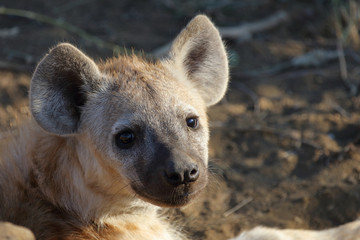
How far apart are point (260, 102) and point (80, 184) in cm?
229

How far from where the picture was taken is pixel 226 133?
12.8ft

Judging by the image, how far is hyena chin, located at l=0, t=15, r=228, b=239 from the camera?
2.17m

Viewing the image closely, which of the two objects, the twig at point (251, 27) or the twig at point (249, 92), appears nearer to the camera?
the twig at point (249, 92)

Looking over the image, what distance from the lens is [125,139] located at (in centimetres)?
225

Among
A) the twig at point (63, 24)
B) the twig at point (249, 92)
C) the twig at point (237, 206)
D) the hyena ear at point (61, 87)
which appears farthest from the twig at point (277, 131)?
the hyena ear at point (61, 87)

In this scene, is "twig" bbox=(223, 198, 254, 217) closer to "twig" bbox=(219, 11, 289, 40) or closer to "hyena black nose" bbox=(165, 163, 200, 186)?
"hyena black nose" bbox=(165, 163, 200, 186)

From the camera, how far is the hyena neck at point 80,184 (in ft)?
7.49

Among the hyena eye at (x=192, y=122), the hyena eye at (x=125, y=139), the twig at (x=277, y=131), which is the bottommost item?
the twig at (x=277, y=131)

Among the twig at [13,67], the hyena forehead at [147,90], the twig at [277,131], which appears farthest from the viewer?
the twig at [13,67]

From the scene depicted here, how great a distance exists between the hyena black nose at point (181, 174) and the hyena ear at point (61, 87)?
0.55 meters

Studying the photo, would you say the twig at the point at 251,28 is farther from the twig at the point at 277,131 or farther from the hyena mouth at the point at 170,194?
the hyena mouth at the point at 170,194

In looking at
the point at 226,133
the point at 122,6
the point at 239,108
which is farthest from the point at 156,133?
the point at 122,6

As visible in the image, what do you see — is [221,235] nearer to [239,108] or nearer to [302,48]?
[239,108]

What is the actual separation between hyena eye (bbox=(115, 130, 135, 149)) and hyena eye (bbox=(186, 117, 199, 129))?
270 mm
